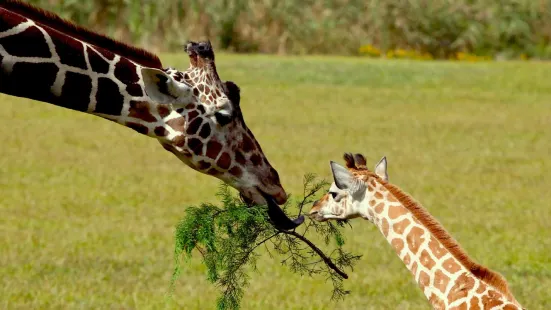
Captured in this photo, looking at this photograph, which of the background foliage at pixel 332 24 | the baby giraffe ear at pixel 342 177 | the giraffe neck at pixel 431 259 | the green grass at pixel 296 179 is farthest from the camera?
the background foliage at pixel 332 24

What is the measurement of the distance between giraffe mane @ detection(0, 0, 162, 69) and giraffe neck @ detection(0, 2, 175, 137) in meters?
0.07

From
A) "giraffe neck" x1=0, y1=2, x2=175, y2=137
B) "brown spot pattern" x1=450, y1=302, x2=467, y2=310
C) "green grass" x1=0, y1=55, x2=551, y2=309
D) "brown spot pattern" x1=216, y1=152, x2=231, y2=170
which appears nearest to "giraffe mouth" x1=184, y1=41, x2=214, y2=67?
"giraffe neck" x1=0, y1=2, x2=175, y2=137

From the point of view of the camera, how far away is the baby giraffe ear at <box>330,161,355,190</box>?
20.5 feet

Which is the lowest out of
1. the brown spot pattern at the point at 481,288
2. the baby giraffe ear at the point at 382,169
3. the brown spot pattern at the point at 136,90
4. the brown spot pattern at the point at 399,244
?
the brown spot pattern at the point at 399,244

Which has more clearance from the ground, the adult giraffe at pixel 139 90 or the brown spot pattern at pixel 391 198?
the adult giraffe at pixel 139 90

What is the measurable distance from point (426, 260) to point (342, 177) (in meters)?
0.59

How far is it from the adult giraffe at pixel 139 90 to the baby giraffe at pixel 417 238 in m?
0.45

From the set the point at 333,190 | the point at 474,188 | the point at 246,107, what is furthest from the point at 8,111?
the point at 333,190

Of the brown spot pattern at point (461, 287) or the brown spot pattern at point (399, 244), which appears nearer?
the brown spot pattern at point (461, 287)

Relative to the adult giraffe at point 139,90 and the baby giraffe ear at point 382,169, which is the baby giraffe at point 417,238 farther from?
the adult giraffe at point 139,90

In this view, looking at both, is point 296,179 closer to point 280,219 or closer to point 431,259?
point 431,259

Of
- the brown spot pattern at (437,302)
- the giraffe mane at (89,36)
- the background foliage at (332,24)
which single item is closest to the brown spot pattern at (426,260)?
the brown spot pattern at (437,302)

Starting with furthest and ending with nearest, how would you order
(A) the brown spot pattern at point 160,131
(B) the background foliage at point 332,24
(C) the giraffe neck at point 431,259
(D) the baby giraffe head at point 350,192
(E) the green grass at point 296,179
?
(B) the background foliage at point 332,24
(E) the green grass at point 296,179
(D) the baby giraffe head at point 350,192
(A) the brown spot pattern at point 160,131
(C) the giraffe neck at point 431,259

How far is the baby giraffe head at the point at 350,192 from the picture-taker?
251 inches
